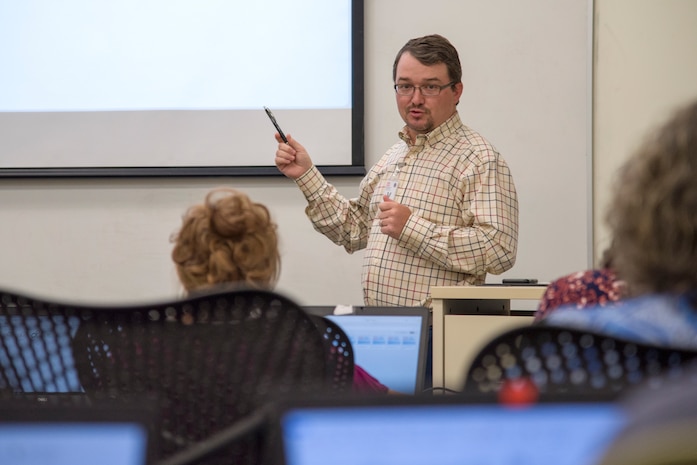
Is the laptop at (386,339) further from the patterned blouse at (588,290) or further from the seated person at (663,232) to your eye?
the seated person at (663,232)

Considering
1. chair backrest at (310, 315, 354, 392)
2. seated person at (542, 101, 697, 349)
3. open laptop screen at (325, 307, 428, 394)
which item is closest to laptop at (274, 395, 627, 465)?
seated person at (542, 101, 697, 349)

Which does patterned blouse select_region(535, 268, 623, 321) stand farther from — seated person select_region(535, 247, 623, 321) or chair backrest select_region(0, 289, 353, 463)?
chair backrest select_region(0, 289, 353, 463)

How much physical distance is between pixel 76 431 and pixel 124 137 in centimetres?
332

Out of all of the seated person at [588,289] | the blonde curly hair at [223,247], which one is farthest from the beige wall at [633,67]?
the blonde curly hair at [223,247]

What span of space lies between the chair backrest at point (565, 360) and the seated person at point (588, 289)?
0.39 m

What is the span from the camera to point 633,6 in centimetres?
356

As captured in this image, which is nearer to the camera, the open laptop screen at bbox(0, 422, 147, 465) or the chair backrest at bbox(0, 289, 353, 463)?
the open laptop screen at bbox(0, 422, 147, 465)

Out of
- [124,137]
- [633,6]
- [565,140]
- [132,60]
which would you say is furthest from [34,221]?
[633,6]

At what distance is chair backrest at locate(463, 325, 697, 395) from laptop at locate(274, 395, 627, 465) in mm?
164

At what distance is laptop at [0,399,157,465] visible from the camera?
1.84ft

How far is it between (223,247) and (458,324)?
1273mm

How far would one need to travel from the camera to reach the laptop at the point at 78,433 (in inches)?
22.1

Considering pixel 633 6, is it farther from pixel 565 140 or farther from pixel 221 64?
pixel 221 64

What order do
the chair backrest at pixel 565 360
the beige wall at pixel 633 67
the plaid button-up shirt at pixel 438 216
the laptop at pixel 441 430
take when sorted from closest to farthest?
the laptop at pixel 441 430 < the chair backrest at pixel 565 360 < the plaid button-up shirt at pixel 438 216 < the beige wall at pixel 633 67
